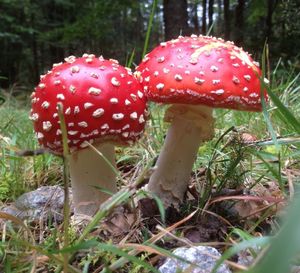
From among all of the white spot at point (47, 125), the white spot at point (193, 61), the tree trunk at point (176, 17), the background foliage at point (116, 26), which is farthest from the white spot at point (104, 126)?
the tree trunk at point (176, 17)

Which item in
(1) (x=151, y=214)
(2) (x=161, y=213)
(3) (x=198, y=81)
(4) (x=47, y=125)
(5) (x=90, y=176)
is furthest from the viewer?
(5) (x=90, y=176)

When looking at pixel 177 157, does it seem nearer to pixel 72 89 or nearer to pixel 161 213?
pixel 72 89

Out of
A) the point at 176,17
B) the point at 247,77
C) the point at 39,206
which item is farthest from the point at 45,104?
the point at 176,17

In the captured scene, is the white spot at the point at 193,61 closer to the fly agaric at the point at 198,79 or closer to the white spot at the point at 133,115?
the fly agaric at the point at 198,79

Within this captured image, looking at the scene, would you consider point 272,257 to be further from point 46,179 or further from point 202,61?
point 46,179

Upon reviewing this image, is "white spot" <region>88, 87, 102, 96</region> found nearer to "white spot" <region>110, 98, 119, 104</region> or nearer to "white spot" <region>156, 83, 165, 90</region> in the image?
"white spot" <region>110, 98, 119, 104</region>

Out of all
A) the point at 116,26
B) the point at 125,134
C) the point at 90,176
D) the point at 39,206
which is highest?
the point at 116,26

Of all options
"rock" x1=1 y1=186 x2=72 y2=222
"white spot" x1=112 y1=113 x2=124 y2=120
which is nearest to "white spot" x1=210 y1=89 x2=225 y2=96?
"white spot" x1=112 y1=113 x2=124 y2=120
